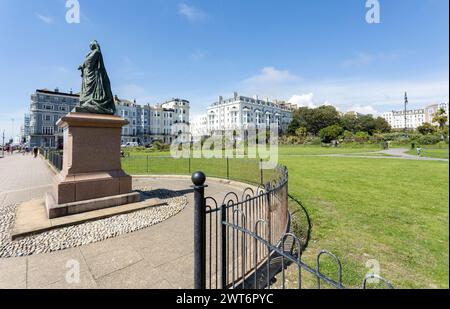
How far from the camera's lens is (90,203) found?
6.08 metres

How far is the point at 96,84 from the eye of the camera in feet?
23.4

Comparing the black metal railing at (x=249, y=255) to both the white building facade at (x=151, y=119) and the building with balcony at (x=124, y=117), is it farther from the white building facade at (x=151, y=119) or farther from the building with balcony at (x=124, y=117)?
the white building facade at (x=151, y=119)

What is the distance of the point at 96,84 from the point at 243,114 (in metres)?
93.1

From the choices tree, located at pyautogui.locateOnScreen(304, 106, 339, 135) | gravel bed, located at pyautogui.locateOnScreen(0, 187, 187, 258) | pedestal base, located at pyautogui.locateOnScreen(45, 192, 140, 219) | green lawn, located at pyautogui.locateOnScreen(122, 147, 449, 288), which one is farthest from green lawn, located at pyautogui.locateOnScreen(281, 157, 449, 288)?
tree, located at pyautogui.locateOnScreen(304, 106, 339, 135)

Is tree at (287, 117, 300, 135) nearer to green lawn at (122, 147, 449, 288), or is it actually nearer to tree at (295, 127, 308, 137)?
tree at (295, 127, 308, 137)

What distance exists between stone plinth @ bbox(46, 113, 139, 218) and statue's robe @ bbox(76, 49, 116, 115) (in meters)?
0.52

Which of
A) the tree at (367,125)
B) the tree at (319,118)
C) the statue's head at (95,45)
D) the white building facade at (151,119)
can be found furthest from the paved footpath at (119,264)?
the tree at (367,125)

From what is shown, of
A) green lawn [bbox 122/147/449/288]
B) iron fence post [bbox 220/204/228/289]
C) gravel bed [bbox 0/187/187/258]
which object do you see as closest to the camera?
iron fence post [bbox 220/204/228/289]

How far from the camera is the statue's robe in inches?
274

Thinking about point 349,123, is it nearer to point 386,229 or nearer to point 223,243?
point 386,229

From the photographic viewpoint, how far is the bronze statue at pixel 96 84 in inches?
275
